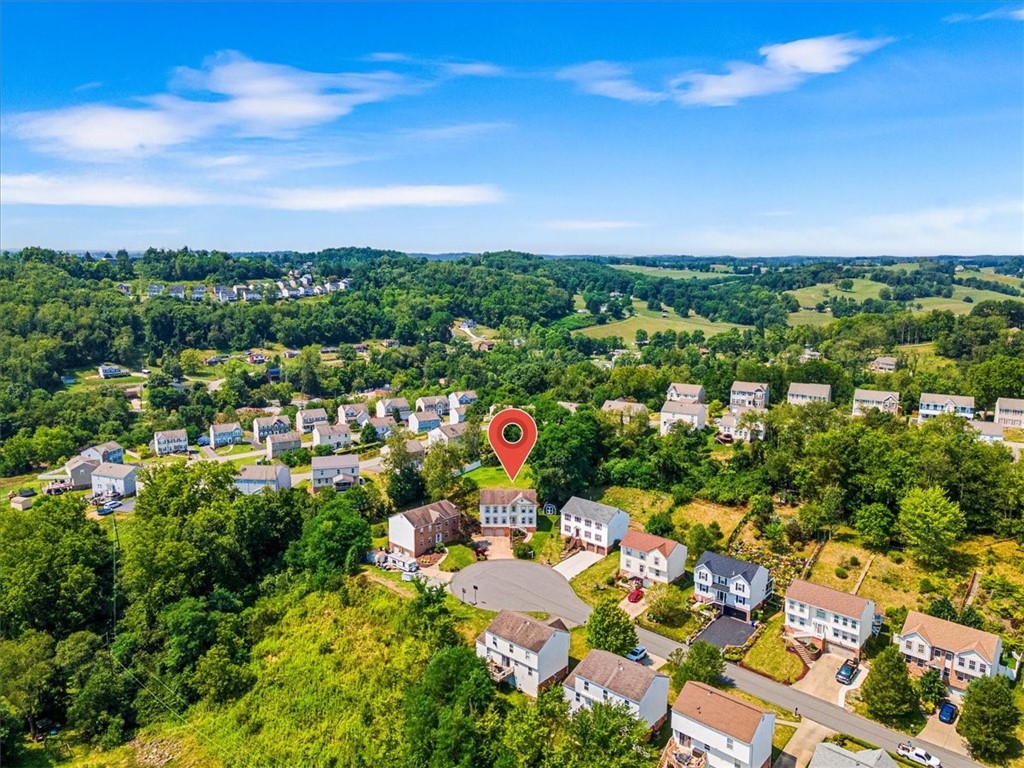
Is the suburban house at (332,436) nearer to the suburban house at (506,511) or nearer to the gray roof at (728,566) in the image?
the suburban house at (506,511)

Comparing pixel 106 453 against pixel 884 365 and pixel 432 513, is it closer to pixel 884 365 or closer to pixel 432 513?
pixel 432 513

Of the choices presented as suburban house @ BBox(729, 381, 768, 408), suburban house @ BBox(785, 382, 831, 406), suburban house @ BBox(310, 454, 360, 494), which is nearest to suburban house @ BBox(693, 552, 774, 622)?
suburban house @ BBox(310, 454, 360, 494)

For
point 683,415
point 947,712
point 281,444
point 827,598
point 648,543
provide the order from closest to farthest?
point 947,712
point 827,598
point 648,543
point 683,415
point 281,444

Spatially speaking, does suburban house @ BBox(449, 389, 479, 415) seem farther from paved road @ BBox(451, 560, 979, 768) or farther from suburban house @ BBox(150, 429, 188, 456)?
paved road @ BBox(451, 560, 979, 768)

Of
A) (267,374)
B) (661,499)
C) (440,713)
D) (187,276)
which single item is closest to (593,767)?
(440,713)

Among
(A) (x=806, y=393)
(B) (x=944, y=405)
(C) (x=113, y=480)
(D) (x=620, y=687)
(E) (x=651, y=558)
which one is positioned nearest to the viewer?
(D) (x=620, y=687)

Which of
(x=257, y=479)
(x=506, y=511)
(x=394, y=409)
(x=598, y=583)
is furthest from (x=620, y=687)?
(x=394, y=409)
